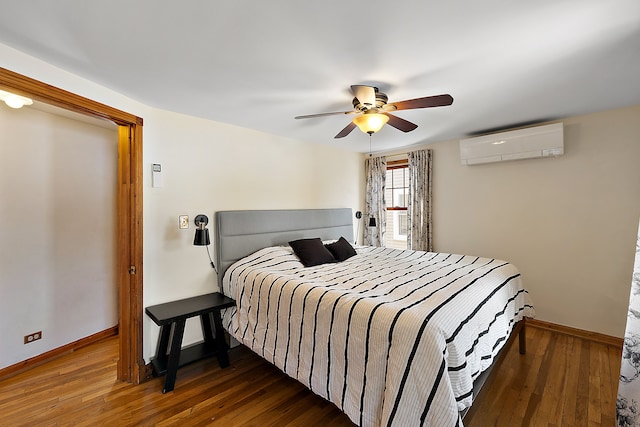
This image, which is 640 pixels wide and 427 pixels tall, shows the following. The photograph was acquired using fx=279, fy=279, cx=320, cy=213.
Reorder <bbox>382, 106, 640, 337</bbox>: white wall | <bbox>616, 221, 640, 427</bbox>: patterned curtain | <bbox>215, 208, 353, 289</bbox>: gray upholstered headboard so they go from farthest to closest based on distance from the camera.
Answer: <bbox>215, 208, 353, 289</bbox>: gray upholstered headboard → <bbox>382, 106, 640, 337</bbox>: white wall → <bbox>616, 221, 640, 427</bbox>: patterned curtain

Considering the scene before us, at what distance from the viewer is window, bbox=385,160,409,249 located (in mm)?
4570

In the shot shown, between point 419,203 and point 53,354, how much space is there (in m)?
4.57

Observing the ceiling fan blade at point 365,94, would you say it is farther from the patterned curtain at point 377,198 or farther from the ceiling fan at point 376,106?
the patterned curtain at point 377,198

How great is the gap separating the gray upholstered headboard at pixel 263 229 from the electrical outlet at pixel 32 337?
164cm

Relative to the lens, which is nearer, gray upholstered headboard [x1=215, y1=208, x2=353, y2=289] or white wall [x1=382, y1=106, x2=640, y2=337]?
white wall [x1=382, y1=106, x2=640, y2=337]

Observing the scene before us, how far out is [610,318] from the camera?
2.85 meters

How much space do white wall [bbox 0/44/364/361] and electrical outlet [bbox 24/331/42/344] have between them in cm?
108

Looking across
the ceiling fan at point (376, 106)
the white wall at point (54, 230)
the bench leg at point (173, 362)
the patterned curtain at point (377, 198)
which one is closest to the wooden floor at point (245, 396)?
the bench leg at point (173, 362)

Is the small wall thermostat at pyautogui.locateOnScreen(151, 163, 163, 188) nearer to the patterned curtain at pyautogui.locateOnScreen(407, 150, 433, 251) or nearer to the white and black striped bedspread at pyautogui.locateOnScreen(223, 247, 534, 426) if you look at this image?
the white and black striped bedspread at pyautogui.locateOnScreen(223, 247, 534, 426)

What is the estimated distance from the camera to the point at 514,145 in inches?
125

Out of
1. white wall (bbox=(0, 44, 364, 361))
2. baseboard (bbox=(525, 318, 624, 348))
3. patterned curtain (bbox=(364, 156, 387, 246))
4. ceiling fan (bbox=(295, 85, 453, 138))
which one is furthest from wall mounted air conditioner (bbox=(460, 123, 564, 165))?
white wall (bbox=(0, 44, 364, 361))

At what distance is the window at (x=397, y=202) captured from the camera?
4.57 m

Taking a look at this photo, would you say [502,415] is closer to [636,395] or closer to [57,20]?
[636,395]

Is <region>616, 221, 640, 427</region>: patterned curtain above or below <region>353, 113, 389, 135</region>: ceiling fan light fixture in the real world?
below
